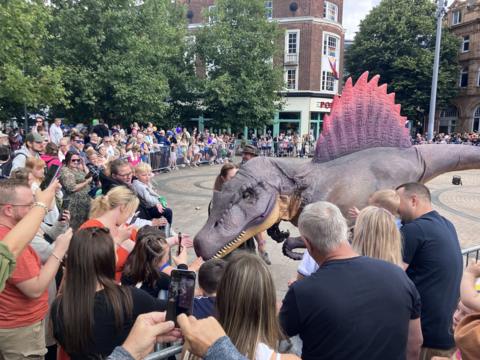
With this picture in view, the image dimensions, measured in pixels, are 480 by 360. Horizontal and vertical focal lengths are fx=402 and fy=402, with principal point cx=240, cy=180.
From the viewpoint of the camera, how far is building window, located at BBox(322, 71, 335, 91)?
3422 centimetres

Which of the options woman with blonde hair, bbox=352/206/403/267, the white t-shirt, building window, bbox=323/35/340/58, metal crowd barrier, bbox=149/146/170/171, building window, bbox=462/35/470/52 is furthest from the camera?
building window, bbox=462/35/470/52

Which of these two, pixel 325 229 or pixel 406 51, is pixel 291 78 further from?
pixel 325 229

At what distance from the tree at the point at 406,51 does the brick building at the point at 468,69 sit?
2302mm

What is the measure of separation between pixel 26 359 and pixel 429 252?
2755mm

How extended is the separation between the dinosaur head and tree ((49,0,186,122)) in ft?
48.6

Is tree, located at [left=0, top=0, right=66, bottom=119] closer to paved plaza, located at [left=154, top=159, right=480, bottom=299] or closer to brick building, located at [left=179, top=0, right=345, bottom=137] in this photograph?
paved plaza, located at [left=154, top=159, right=480, bottom=299]

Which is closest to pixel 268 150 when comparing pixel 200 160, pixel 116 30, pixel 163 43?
pixel 200 160

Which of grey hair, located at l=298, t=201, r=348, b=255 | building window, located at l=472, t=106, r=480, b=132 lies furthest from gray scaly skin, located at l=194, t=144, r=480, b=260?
building window, located at l=472, t=106, r=480, b=132

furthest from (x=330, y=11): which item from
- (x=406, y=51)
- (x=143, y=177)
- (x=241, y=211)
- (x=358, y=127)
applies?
(x=241, y=211)

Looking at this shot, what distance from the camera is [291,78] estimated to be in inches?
1342

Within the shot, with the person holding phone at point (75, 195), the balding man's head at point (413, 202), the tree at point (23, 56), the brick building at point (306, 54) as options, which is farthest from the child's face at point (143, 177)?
the brick building at point (306, 54)

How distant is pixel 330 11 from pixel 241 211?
3435cm

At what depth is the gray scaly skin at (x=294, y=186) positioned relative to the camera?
4.00 metres

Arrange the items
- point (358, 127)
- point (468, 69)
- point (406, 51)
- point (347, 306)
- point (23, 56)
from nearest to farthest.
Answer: point (347, 306) < point (358, 127) < point (23, 56) < point (406, 51) < point (468, 69)
